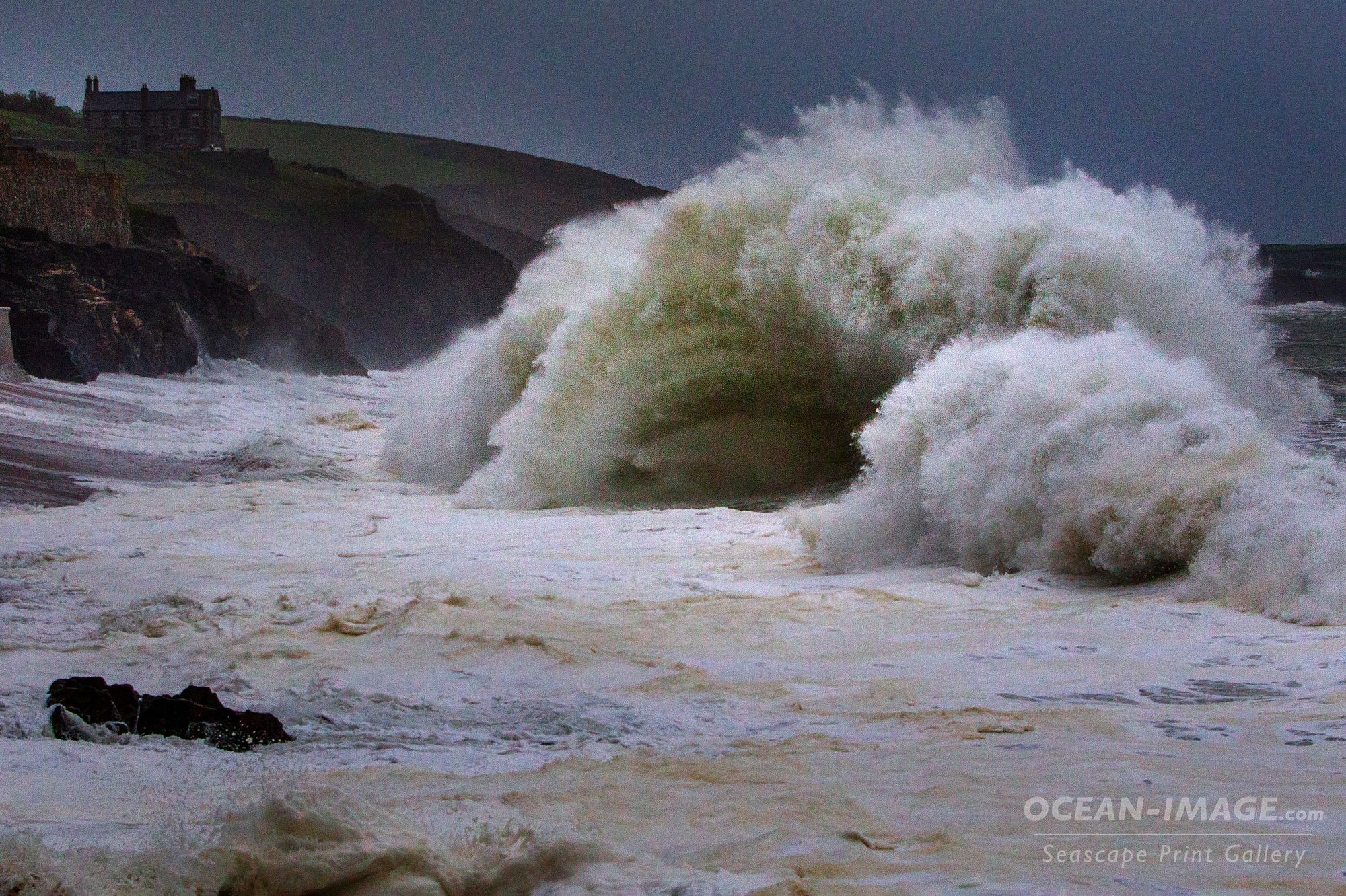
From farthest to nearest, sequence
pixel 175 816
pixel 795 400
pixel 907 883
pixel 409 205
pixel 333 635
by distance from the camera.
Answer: pixel 409 205, pixel 795 400, pixel 333 635, pixel 175 816, pixel 907 883

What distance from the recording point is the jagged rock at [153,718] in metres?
4.37

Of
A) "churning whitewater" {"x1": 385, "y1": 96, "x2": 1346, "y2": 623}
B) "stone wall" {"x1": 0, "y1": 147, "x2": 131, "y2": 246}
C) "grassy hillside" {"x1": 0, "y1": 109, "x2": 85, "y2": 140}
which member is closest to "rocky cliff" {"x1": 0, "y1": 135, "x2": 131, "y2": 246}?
"stone wall" {"x1": 0, "y1": 147, "x2": 131, "y2": 246}

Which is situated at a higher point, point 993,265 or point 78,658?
point 993,265

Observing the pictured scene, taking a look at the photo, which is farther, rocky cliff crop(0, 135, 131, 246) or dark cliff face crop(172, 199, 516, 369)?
dark cliff face crop(172, 199, 516, 369)

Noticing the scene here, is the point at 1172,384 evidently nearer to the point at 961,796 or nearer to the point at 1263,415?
the point at 1263,415

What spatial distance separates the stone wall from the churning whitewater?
909 inches

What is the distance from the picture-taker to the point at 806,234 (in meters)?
12.2

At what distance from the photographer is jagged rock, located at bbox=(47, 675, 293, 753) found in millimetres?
4371

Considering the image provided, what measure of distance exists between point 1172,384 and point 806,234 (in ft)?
16.9

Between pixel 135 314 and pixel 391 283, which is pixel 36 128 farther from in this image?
pixel 135 314

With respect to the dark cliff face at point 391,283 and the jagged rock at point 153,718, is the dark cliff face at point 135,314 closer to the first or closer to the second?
the dark cliff face at point 391,283

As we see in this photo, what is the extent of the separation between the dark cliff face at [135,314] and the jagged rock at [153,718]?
23753mm

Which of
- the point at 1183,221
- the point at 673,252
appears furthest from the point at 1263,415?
the point at 673,252

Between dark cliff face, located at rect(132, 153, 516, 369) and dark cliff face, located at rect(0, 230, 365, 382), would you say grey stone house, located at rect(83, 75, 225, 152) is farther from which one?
dark cliff face, located at rect(0, 230, 365, 382)
